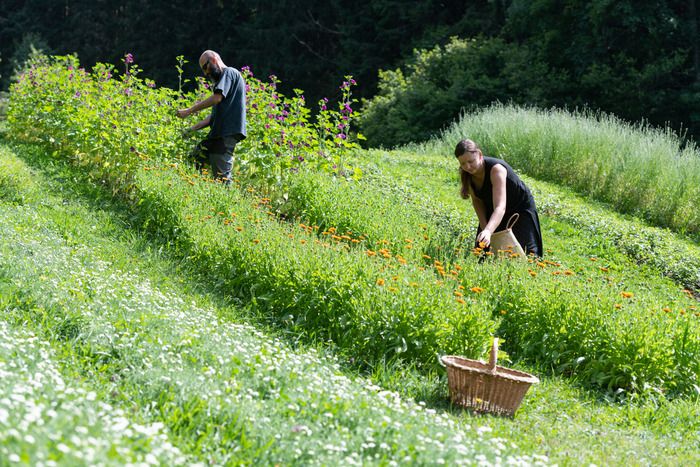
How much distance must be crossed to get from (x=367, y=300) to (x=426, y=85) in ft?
47.9

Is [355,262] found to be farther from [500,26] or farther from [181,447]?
[500,26]

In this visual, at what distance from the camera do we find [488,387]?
3.98 meters

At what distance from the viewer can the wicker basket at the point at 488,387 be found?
3.96 meters

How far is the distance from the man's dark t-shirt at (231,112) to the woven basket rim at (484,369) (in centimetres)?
401

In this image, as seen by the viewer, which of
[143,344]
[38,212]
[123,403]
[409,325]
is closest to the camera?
[123,403]

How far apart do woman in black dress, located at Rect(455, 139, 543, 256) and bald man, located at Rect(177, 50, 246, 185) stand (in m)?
2.54

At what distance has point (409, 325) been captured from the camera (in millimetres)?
4543

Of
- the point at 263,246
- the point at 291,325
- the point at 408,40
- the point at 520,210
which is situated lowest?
the point at 291,325

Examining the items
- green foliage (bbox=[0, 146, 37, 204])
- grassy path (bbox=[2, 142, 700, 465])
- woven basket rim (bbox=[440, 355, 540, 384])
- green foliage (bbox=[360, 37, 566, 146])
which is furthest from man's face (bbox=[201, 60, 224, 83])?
green foliage (bbox=[360, 37, 566, 146])

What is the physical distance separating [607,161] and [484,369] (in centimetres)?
788

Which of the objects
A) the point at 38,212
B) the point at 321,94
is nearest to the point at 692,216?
the point at 38,212

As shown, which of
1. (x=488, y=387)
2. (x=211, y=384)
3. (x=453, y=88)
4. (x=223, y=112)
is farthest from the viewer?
(x=453, y=88)

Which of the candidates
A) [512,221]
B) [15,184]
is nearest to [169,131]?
[15,184]

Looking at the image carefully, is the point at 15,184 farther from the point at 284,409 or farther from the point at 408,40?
the point at 408,40
